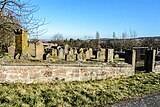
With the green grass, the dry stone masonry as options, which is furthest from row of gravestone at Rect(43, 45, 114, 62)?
the green grass

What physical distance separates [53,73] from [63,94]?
6.77 ft

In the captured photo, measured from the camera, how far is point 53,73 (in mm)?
10008

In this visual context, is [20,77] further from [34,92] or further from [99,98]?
[99,98]

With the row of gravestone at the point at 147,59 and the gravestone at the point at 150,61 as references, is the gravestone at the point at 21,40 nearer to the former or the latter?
the row of gravestone at the point at 147,59

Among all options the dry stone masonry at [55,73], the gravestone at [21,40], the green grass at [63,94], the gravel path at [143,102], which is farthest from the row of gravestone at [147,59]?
the gravestone at [21,40]

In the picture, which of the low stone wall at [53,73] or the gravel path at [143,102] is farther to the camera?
the low stone wall at [53,73]

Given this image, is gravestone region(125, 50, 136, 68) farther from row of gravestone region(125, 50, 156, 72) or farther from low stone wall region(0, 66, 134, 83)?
low stone wall region(0, 66, 134, 83)

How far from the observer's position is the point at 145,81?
11.8 m

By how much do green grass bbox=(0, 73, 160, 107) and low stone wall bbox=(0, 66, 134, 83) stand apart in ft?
0.99

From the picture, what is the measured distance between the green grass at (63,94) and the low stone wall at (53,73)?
0.99 ft

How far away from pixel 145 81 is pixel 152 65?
394 cm

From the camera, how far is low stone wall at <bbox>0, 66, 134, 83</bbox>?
8.91 metres

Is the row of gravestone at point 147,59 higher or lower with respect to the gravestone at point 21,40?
lower

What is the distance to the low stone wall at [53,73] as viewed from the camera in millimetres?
8914
